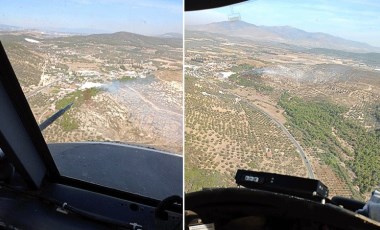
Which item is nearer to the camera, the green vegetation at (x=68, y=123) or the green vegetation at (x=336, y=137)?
the green vegetation at (x=68, y=123)

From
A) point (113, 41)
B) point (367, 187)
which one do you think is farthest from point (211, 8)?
point (367, 187)

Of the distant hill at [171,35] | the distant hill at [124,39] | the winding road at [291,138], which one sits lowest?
the winding road at [291,138]

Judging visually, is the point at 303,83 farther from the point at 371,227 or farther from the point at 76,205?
the point at 76,205

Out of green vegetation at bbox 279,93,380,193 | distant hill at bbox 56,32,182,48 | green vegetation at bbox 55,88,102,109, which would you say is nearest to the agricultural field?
green vegetation at bbox 279,93,380,193

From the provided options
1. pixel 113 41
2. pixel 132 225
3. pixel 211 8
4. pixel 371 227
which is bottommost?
pixel 132 225

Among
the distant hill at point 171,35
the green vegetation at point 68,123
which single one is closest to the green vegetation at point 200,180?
the green vegetation at point 68,123

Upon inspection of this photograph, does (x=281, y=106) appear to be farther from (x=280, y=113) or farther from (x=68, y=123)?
(x=68, y=123)

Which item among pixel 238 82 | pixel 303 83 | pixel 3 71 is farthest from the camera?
pixel 238 82

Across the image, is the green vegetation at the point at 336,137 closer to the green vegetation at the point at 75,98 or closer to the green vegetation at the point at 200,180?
the green vegetation at the point at 200,180
